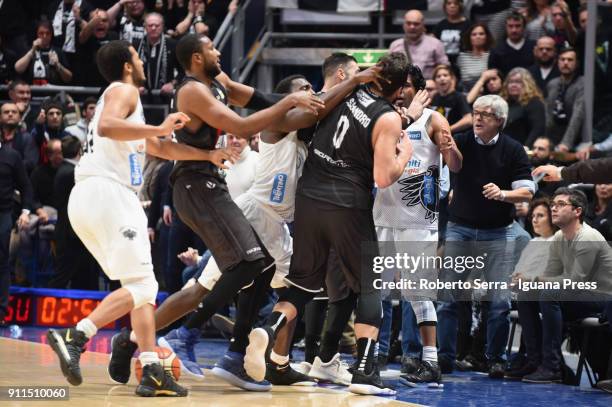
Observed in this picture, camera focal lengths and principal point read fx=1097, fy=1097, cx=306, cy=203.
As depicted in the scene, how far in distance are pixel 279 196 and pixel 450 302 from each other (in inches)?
70.3

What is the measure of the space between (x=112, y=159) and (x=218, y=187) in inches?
28.9

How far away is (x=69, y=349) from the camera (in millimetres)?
6246

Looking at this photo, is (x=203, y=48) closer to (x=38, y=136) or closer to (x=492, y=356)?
(x=492, y=356)

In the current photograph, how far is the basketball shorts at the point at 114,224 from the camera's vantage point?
251 inches

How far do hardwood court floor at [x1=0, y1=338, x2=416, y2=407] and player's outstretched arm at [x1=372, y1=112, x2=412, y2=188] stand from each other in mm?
1337

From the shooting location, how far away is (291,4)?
14547mm

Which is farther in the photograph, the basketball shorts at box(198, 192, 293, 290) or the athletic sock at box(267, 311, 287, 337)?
the basketball shorts at box(198, 192, 293, 290)

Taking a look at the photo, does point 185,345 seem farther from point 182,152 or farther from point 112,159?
point 112,159

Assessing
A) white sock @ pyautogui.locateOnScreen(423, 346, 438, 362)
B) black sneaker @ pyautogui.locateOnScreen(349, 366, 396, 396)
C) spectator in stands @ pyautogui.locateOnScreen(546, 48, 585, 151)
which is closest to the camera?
black sneaker @ pyautogui.locateOnScreen(349, 366, 396, 396)

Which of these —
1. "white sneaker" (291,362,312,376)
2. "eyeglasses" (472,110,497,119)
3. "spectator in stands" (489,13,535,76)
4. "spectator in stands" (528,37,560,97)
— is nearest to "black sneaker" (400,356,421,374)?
"white sneaker" (291,362,312,376)

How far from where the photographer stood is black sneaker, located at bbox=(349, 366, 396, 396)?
679 centimetres

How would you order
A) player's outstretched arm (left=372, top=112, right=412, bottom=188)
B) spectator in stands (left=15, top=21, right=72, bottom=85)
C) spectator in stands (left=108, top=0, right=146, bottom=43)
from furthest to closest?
spectator in stands (left=15, top=21, right=72, bottom=85)
spectator in stands (left=108, top=0, right=146, bottom=43)
player's outstretched arm (left=372, top=112, right=412, bottom=188)

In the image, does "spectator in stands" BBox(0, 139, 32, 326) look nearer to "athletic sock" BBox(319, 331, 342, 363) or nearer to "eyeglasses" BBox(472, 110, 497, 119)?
"athletic sock" BBox(319, 331, 342, 363)

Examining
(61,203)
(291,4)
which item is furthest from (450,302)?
(291,4)
